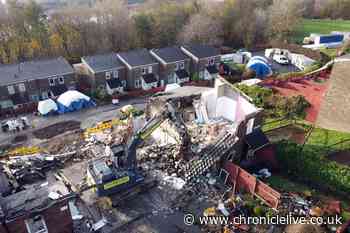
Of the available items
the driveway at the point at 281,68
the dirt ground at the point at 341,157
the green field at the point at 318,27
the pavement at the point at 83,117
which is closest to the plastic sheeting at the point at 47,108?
the pavement at the point at 83,117

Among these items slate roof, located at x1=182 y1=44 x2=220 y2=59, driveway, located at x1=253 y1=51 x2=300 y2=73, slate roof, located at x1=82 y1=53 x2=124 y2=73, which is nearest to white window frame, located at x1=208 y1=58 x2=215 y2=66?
slate roof, located at x1=182 y1=44 x2=220 y2=59

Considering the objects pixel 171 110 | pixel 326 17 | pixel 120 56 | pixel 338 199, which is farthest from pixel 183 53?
pixel 326 17

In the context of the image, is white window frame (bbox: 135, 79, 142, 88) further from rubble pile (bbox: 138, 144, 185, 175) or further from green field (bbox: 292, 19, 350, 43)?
green field (bbox: 292, 19, 350, 43)

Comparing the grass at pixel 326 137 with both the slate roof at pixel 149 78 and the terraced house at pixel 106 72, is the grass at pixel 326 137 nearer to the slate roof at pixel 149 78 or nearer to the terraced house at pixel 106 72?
the slate roof at pixel 149 78

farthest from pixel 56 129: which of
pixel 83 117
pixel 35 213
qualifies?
pixel 35 213

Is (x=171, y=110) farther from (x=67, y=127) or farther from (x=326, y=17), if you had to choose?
(x=326, y=17)
